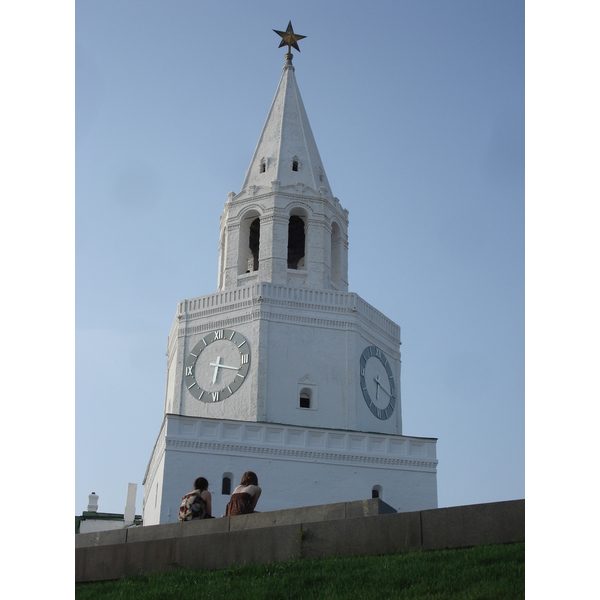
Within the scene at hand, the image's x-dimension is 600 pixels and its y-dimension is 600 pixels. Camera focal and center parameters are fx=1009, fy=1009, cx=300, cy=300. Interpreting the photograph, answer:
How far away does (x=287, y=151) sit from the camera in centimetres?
3969

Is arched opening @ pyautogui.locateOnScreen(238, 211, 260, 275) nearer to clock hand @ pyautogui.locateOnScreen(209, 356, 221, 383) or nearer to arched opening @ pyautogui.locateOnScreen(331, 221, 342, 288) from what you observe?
arched opening @ pyautogui.locateOnScreen(331, 221, 342, 288)

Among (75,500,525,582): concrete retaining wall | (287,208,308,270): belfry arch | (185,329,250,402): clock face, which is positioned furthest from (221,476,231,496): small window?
(75,500,525,582): concrete retaining wall

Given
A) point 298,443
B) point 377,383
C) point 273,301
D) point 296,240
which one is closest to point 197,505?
point 298,443

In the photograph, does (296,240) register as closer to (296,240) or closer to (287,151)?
(296,240)

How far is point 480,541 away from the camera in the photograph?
14.5 m

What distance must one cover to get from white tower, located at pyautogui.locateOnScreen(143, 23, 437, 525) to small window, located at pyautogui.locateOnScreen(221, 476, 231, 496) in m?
0.04

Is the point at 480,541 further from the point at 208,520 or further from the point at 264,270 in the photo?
the point at 264,270

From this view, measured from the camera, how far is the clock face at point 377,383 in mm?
34844

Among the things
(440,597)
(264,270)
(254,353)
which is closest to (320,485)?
(254,353)

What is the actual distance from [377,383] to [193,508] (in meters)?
17.6

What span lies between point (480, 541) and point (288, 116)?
28840 mm

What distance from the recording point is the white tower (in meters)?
31.7

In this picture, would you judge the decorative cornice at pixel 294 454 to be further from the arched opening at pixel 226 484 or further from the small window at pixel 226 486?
the small window at pixel 226 486

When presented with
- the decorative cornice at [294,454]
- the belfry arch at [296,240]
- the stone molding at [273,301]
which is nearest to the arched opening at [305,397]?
the decorative cornice at [294,454]
